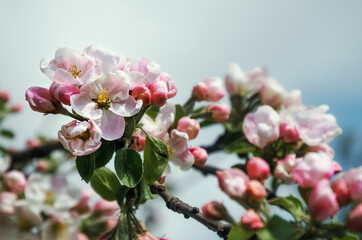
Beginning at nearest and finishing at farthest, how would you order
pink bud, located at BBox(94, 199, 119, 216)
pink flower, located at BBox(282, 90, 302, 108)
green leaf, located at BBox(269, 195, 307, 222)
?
green leaf, located at BBox(269, 195, 307, 222) → pink bud, located at BBox(94, 199, 119, 216) → pink flower, located at BBox(282, 90, 302, 108)

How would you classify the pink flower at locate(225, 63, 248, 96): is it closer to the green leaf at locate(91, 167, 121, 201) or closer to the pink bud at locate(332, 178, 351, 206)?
the green leaf at locate(91, 167, 121, 201)

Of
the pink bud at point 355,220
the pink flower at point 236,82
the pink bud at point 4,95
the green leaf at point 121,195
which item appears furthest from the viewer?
the pink bud at point 4,95

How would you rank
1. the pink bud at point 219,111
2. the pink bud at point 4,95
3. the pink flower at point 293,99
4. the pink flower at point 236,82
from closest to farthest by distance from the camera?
the pink bud at point 219,111, the pink flower at point 293,99, the pink flower at point 236,82, the pink bud at point 4,95

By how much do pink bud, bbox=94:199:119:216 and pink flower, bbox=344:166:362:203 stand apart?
0.75 metres

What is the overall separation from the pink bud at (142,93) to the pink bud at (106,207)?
451 millimetres

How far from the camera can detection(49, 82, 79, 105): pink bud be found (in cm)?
106

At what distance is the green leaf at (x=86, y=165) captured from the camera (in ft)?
3.54

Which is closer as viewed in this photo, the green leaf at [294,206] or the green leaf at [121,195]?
the green leaf at [294,206]

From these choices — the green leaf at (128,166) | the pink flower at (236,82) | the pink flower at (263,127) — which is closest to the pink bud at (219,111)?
the pink flower at (263,127)

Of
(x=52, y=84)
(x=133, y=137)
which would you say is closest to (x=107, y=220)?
(x=133, y=137)

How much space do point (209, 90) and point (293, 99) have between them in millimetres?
389

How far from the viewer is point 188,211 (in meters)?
1.12

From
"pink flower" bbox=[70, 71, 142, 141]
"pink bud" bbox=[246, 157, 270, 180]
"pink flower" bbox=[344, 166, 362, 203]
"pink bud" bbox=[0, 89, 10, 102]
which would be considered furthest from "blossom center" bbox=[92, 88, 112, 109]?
"pink bud" bbox=[0, 89, 10, 102]

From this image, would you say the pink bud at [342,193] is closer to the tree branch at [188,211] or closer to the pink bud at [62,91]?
the tree branch at [188,211]
